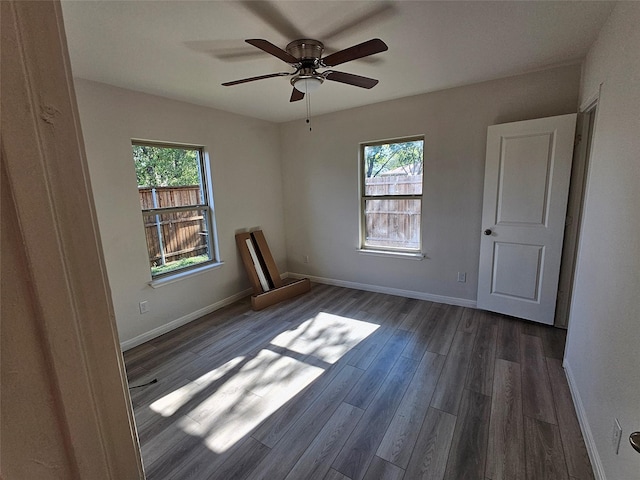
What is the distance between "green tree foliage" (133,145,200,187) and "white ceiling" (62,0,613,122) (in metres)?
0.58

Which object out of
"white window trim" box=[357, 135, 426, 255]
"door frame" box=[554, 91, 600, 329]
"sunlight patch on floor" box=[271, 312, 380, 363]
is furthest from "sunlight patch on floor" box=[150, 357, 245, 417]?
"door frame" box=[554, 91, 600, 329]

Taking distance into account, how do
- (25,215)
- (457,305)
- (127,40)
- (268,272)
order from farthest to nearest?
(268,272), (457,305), (127,40), (25,215)

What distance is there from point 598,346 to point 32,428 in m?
2.34

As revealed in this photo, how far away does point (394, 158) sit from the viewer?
3713mm

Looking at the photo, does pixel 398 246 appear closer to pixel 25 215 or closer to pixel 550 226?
pixel 550 226

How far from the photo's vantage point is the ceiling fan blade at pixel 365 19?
67.0 inches

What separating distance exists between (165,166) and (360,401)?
9.73 feet

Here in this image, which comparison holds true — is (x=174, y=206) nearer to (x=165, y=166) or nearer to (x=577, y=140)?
(x=165, y=166)

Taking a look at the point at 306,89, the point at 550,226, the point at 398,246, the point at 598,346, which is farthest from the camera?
the point at 398,246

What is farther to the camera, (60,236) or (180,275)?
(180,275)

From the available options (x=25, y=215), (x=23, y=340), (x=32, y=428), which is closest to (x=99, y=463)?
(x=32, y=428)

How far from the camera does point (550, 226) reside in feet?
9.01

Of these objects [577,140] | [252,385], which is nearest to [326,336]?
[252,385]

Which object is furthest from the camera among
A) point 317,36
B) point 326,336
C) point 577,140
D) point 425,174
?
point 425,174
